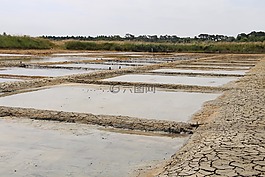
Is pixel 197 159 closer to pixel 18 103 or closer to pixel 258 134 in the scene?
pixel 258 134

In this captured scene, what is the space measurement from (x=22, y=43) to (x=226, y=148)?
41.2 metres

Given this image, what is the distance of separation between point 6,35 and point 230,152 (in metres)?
41.3

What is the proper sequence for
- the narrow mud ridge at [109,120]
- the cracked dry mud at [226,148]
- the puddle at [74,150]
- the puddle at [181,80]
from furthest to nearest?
the puddle at [181,80], the narrow mud ridge at [109,120], the puddle at [74,150], the cracked dry mud at [226,148]

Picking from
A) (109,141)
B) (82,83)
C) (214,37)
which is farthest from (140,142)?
(214,37)

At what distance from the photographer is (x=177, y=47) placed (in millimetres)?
46281

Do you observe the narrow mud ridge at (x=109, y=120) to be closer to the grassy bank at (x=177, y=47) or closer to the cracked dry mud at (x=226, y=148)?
the cracked dry mud at (x=226, y=148)

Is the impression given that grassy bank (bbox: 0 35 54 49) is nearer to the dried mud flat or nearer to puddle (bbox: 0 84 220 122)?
puddle (bbox: 0 84 220 122)

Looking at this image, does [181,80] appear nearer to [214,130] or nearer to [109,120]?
[109,120]

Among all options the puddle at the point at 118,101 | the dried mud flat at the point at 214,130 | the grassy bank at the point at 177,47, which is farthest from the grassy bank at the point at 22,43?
the dried mud flat at the point at 214,130

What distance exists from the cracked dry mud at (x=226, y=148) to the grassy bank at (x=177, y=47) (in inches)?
1496

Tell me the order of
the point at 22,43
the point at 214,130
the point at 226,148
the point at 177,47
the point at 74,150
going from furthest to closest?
the point at 177,47
the point at 22,43
the point at 214,130
the point at 74,150
the point at 226,148

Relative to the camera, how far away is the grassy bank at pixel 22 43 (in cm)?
4125

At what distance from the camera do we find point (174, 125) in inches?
253

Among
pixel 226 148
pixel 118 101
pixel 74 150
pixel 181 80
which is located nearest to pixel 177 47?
pixel 181 80
